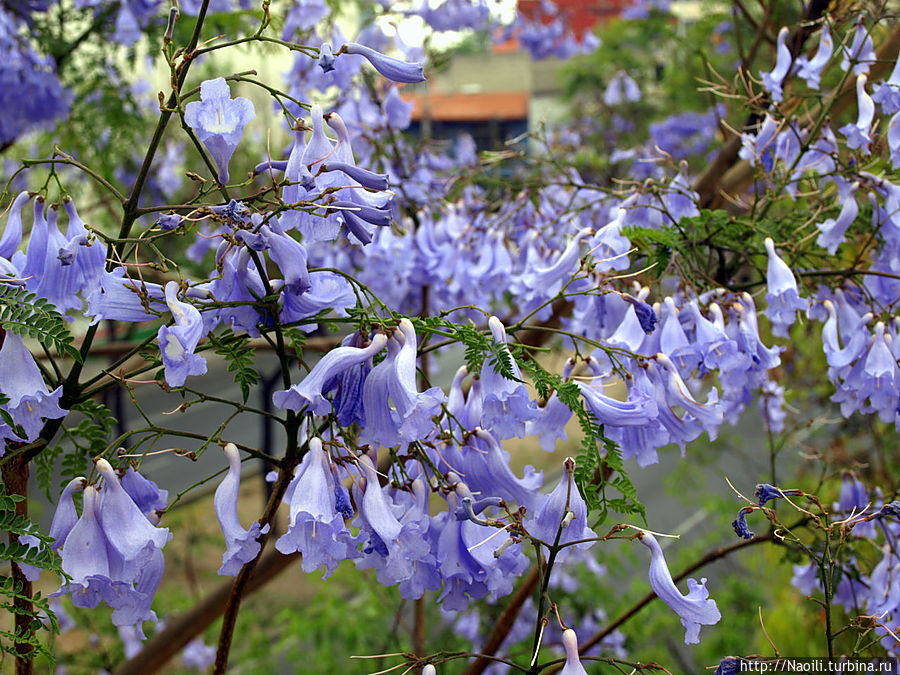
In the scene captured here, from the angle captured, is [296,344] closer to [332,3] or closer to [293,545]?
[293,545]

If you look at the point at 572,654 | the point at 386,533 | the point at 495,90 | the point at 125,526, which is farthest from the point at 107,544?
the point at 495,90

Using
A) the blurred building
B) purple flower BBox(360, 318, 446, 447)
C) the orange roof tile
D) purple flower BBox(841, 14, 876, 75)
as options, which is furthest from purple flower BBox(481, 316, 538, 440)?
the orange roof tile

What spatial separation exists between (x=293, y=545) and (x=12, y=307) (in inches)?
17.8

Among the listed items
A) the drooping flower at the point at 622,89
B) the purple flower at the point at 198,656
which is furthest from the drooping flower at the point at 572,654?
the drooping flower at the point at 622,89

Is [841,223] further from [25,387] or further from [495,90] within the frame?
[495,90]

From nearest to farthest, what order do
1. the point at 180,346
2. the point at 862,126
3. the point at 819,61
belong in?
the point at 180,346
the point at 862,126
the point at 819,61

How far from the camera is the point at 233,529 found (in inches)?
38.8

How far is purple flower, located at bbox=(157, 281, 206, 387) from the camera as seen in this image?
88 centimetres

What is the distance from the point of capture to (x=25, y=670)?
1.03m

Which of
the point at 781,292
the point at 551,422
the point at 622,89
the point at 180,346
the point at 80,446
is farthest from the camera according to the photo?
the point at 622,89

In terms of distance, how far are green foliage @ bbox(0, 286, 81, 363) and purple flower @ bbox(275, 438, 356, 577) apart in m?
0.32

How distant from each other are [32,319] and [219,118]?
0.34 m

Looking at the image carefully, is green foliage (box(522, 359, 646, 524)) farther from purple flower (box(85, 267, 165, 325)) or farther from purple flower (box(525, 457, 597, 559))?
purple flower (box(85, 267, 165, 325))

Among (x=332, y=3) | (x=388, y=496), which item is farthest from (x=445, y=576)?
(x=332, y=3)
